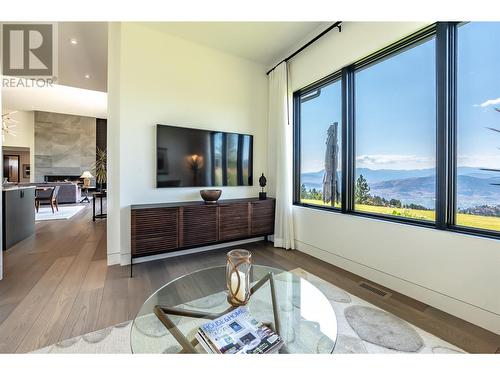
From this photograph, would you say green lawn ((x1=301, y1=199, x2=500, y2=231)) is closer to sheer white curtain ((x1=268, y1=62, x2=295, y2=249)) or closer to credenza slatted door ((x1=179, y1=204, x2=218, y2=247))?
sheer white curtain ((x1=268, y1=62, x2=295, y2=249))

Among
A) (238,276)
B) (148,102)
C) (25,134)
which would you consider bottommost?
(238,276)

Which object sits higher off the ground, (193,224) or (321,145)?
(321,145)

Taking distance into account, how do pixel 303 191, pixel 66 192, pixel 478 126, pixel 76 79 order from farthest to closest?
pixel 66 192 < pixel 76 79 < pixel 303 191 < pixel 478 126

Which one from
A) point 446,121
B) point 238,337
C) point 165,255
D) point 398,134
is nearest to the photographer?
point 238,337

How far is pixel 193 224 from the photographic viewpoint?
290 cm

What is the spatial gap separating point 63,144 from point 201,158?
34.7 ft

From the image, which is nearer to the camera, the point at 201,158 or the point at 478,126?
the point at 478,126

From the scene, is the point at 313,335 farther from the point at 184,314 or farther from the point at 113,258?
the point at 113,258

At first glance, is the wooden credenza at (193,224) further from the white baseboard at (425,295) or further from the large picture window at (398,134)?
the large picture window at (398,134)

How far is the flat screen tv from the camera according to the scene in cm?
309

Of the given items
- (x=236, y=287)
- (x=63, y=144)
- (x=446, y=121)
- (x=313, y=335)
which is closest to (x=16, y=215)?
(x=236, y=287)

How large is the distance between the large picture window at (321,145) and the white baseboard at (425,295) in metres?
0.76
